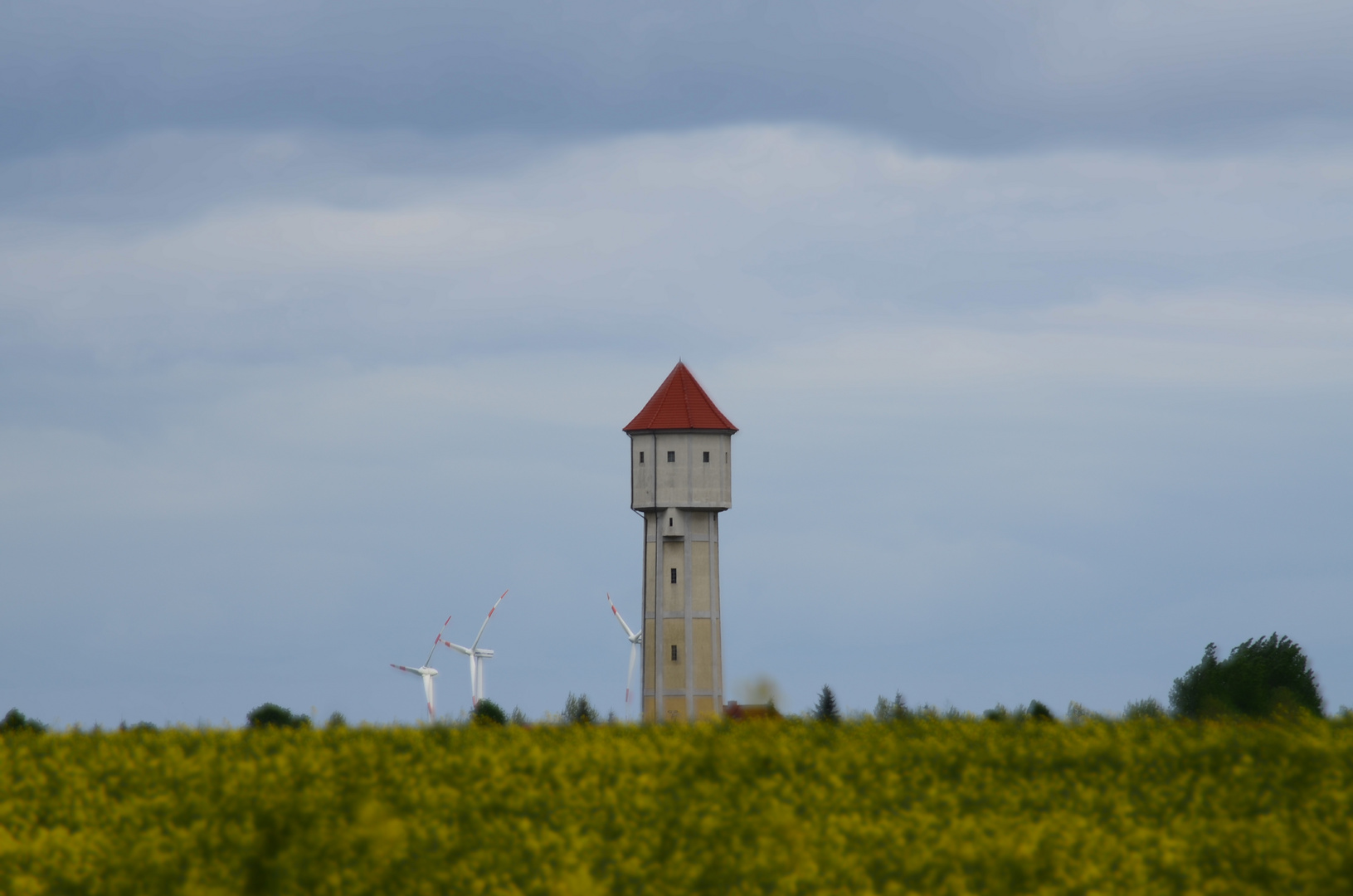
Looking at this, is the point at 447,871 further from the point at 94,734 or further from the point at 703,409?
the point at 703,409

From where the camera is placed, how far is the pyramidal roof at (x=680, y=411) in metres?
61.4

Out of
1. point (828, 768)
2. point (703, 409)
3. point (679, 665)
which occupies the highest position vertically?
point (703, 409)

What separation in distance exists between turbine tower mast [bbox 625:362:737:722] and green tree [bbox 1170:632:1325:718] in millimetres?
18961

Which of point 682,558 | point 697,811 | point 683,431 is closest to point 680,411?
point 683,431

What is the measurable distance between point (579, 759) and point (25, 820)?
21.7 ft

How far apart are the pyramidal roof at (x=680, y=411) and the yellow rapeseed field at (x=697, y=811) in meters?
42.7

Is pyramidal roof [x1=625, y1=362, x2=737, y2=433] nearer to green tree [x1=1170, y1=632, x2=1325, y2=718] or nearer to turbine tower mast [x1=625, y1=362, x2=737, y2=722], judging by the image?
turbine tower mast [x1=625, y1=362, x2=737, y2=722]

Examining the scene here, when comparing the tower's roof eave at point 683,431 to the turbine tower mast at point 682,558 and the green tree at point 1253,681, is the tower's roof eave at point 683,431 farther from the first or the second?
the green tree at point 1253,681

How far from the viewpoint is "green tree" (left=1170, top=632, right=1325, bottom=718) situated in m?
56.0

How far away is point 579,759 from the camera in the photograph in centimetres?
1700

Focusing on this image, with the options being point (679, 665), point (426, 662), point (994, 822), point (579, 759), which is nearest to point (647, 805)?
point (579, 759)

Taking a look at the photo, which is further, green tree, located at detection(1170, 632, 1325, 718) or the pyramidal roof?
the pyramidal roof

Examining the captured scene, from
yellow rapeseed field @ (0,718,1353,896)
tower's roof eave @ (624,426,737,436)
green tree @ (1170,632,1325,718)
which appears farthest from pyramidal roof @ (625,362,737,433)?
yellow rapeseed field @ (0,718,1353,896)

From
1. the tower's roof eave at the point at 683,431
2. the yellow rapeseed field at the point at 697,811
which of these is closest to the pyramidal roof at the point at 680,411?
the tower's roof eave at the point at 683,431
